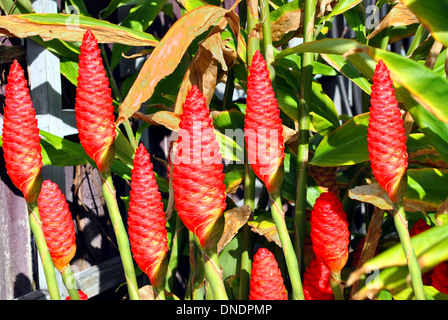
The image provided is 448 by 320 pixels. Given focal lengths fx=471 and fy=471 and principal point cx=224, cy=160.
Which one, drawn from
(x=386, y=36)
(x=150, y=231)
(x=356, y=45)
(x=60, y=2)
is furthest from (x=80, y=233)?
(x=356, y=45)

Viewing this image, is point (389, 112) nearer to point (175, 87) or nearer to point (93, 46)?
point (93, 46)

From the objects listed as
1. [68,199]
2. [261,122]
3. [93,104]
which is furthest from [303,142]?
[68,199]

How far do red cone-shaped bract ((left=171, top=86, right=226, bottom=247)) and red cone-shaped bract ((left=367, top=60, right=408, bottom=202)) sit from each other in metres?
0.20

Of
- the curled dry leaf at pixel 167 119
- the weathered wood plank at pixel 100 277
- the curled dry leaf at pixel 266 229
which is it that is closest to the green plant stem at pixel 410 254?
the curled dry leaf at pixel 266 229

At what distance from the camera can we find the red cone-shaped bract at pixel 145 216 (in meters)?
0.60

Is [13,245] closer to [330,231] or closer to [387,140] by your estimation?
[330,231]

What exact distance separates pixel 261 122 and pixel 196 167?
0.13 metres

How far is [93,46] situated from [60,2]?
92 centimetres

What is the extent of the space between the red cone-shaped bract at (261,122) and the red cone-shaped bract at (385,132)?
120mm

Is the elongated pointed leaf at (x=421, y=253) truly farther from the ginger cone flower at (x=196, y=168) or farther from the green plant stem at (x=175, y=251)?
the green plant stem at (x=175, y=251)

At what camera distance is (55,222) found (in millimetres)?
667

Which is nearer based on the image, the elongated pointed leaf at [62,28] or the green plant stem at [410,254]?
the green plant stem at [410,254]

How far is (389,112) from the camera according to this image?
1.87 feet
